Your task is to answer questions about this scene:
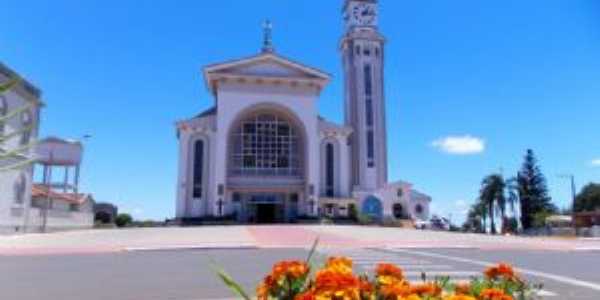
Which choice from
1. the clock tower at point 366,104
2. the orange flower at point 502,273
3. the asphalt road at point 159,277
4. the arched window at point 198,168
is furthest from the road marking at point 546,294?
the clock tower at point 366,104

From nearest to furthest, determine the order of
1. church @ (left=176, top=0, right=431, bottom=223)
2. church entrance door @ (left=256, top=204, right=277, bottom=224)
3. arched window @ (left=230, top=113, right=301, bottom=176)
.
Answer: church @ (left=176, top=0, right=431, bottom=223) → church entrance door @ (left=256, top=204, right=277, bottom=224) → arched window @ (left=230, top=113, right=301, bottom=176)

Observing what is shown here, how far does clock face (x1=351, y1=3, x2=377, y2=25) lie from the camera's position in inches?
2734

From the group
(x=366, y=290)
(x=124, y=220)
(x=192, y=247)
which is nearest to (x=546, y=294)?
(x=366, y=290)

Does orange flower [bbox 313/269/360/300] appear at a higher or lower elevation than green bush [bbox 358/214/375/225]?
lower

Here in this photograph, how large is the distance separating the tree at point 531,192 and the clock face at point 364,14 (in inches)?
1278

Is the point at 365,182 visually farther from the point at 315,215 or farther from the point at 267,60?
the point at 267,60

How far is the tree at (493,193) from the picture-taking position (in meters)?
79.9

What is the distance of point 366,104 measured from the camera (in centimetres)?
6362

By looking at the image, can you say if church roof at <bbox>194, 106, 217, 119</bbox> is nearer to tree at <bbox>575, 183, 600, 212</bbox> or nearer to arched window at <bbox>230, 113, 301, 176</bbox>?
arched window at <bbox>230, 113, 301, 176</bbox>

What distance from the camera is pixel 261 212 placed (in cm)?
5125

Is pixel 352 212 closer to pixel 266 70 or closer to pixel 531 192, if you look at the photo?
pixel 266 70

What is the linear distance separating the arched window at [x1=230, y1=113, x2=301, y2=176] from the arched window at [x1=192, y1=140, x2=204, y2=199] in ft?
9.30

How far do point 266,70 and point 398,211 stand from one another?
26.7m

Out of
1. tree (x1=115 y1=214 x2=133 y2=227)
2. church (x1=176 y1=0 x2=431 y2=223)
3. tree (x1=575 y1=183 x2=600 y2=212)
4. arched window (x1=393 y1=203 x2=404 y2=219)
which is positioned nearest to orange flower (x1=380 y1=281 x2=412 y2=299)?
church (x1=176 y1=0 x2=431 y2=223)
